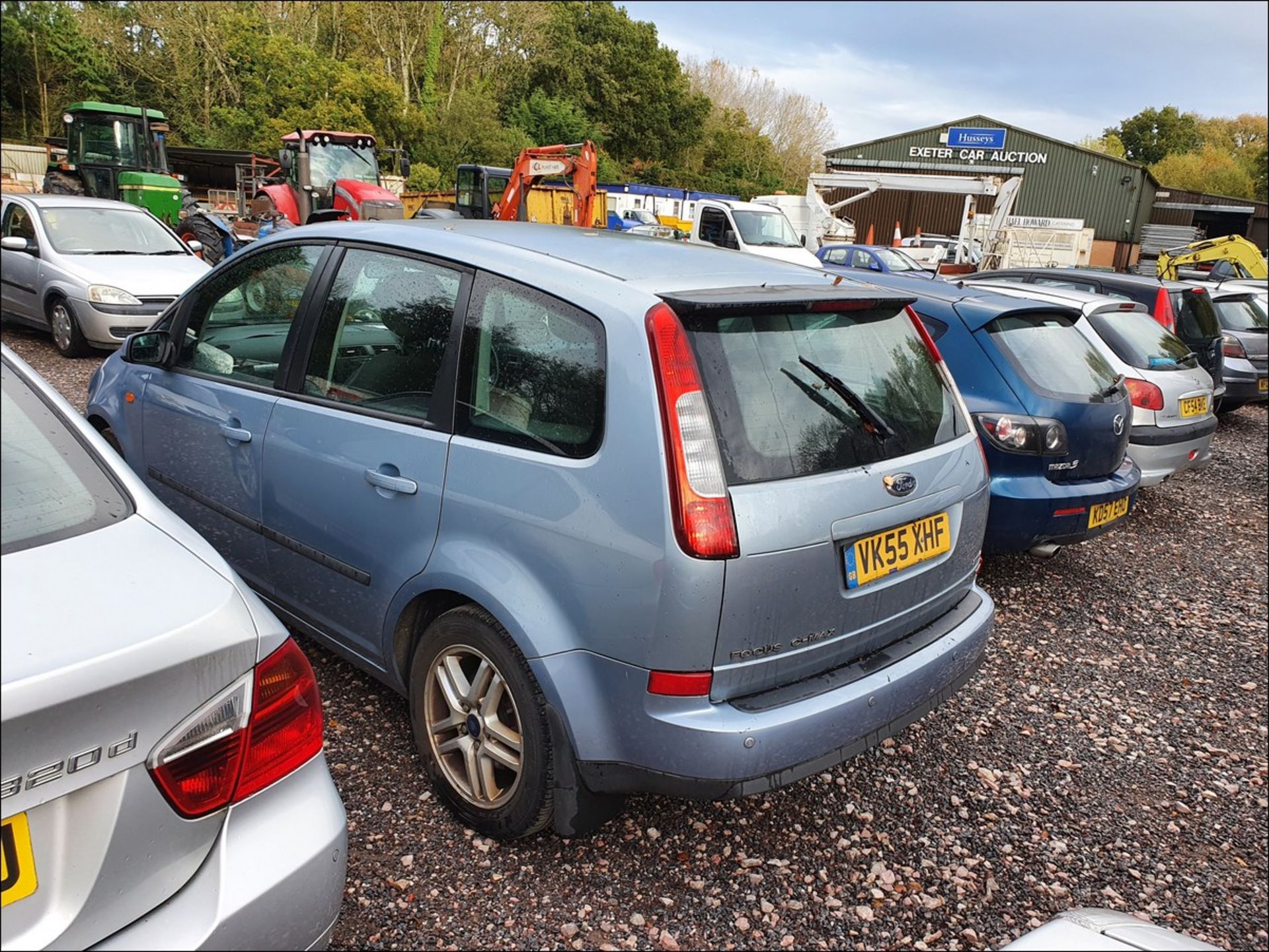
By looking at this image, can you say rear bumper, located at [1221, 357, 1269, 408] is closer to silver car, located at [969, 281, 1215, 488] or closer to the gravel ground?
silver car, located at [969, 281, 1215, 488]

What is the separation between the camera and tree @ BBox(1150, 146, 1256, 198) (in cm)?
5441

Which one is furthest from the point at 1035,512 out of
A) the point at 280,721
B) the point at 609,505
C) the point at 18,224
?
the point at 18,224

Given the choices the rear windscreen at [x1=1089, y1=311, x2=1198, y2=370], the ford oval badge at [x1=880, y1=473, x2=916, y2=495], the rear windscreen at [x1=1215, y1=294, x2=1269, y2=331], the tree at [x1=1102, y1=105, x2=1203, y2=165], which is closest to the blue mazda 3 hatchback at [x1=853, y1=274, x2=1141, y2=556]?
the rear windscreen at [x1=1089, y1=311, x2=1198, y2=370]

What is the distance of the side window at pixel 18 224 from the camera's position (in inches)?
372

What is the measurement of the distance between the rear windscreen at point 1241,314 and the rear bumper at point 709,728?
10.6m

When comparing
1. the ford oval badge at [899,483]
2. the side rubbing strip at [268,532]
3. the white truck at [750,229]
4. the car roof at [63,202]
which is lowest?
the side rubbing strip at [268,532]

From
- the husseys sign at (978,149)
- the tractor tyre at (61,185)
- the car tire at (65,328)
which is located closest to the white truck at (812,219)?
the tractor tyre at (61,185)

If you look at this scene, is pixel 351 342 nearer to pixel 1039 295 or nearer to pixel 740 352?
pixel 740 352

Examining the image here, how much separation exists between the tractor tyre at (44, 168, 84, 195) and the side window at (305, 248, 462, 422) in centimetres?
1711

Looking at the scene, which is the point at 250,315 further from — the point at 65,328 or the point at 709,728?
the point at 65,328

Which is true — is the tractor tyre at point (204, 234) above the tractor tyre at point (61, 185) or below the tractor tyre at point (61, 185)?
below

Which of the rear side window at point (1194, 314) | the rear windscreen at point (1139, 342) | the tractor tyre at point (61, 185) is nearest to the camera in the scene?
the rear windscreen at point (1139, 342)

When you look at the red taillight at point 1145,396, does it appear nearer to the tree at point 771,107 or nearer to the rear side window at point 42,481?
the rear side window at point 42,481

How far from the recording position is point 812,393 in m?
2.48
